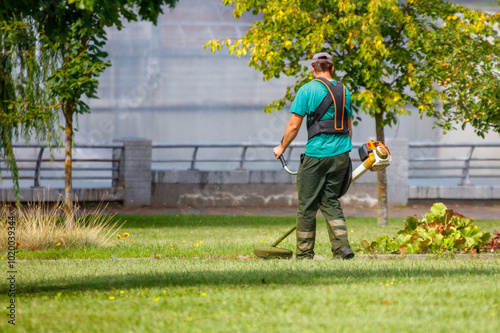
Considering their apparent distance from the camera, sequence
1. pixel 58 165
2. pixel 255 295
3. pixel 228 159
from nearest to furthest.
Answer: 1. pixel 255 295
2. pixel 228 159
3. pixel 58 165

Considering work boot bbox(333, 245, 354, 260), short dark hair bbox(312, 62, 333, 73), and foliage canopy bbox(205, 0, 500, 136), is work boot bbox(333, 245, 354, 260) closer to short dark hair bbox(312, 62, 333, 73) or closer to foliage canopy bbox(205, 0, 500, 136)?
short dark hair bbox(312, 62, 333, 73)

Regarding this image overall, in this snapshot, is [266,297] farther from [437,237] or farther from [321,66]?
[437,237]

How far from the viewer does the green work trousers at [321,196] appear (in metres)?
7.14

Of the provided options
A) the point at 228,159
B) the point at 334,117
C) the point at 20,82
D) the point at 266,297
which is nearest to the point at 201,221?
the point at 20,82

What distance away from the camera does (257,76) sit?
22.1 meters

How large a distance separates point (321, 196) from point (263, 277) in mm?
1549

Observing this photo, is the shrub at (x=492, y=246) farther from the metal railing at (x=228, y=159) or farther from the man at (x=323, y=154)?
the metal railing at (x=228, y=159)

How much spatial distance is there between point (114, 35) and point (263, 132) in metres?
5.11

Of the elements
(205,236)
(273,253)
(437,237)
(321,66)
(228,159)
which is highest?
(321,66)

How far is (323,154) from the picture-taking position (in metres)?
7.12

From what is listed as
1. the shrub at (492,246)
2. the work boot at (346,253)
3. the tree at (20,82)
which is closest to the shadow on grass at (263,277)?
the work boot at (346,253)

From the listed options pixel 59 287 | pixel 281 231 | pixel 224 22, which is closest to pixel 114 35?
pixel 224 22

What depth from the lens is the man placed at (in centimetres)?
713

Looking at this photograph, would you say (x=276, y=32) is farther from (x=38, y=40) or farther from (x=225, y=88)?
(x=225, y=88)
